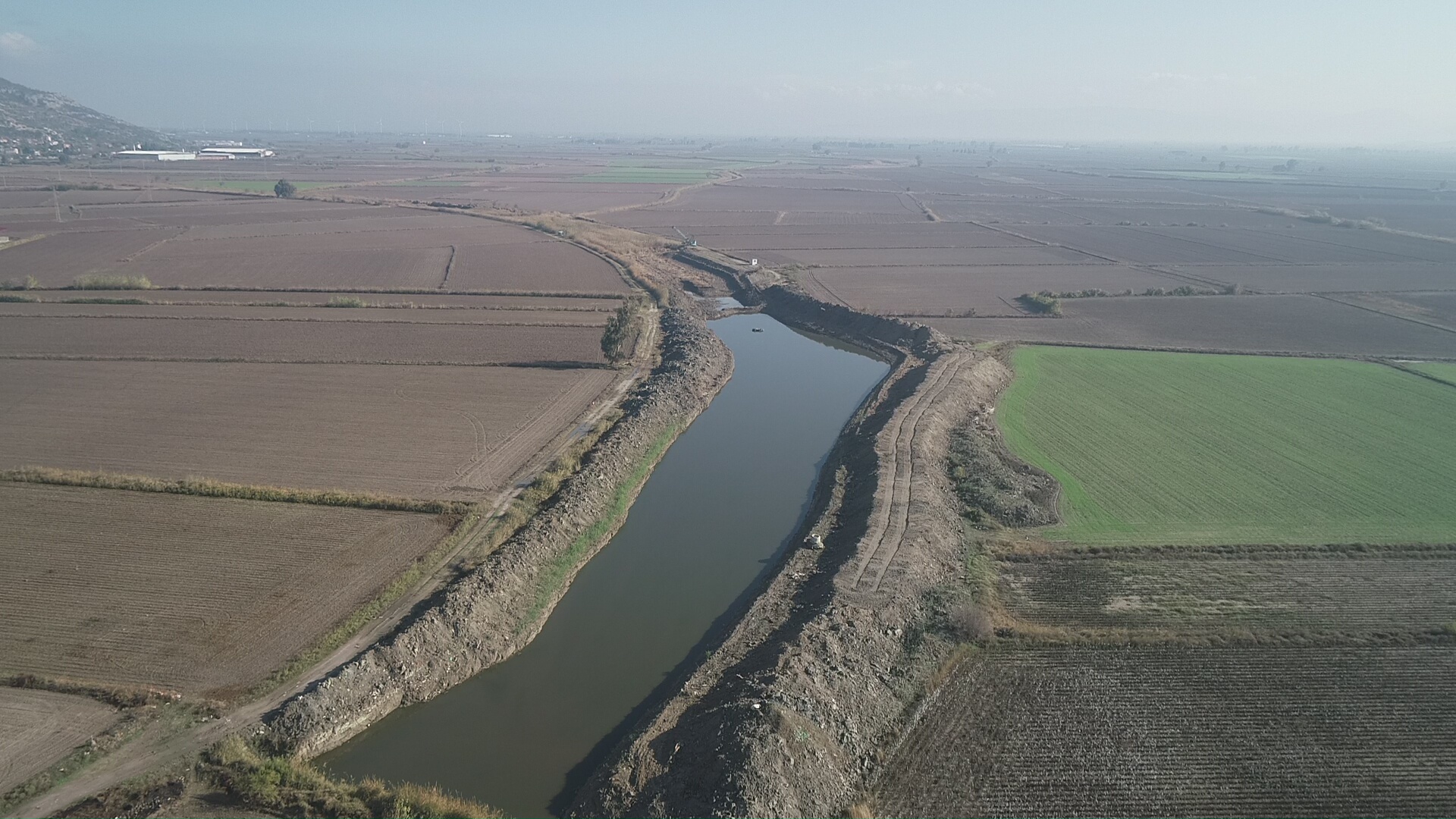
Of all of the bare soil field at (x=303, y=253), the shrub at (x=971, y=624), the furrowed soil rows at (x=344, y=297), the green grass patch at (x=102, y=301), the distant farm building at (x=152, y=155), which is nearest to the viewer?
the shrub at (x=971, y=624)

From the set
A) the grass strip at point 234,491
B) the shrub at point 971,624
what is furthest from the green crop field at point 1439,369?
the grass strip at point 234,491

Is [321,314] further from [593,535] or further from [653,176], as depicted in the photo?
[653,176]

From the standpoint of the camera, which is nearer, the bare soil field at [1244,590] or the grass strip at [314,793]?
the grass strip at [314,793]

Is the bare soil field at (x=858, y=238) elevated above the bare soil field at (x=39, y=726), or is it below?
above

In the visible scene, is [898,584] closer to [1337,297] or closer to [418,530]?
[418,530]

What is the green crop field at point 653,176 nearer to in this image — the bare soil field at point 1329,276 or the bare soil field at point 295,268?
→ the bare soil field at point 295,268

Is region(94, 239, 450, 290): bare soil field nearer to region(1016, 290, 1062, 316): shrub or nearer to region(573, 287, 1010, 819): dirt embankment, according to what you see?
region(573, 287, 1010, 819): dirt embankment

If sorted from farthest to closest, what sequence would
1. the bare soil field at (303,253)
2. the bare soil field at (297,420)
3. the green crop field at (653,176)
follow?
the green crop field at (653,176), the bare soil field at (303,253), the bare soil field at (297,420)
